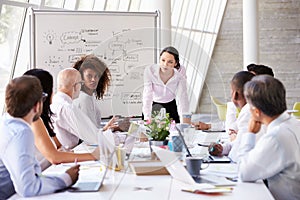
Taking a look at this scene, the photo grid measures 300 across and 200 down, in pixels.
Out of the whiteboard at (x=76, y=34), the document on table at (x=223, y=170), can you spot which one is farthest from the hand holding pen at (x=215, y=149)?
the whiteboard at (x=76, y=34)

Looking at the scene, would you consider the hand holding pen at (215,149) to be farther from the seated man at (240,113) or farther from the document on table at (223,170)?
the document on table at (223,170)

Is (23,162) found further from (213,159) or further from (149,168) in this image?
(213,159)

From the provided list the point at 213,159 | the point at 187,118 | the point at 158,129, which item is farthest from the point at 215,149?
the point at 187,118

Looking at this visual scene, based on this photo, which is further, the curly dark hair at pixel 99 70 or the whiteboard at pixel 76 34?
the whiteboard at pixel 76 34

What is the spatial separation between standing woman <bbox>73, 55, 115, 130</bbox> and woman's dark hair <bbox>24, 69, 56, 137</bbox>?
0.26 metres

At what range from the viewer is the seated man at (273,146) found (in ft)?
7.29

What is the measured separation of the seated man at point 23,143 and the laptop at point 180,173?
402 mm

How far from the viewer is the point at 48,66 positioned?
238 inches

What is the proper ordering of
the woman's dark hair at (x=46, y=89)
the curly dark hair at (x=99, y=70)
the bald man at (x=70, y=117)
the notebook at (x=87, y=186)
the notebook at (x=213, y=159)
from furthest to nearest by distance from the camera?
1. the curly dark hair at (x=99, y=70)
2. the bald man at (x=70, y=117)
3. the woman's dark hair at (x=46, y=89)
4. the notebook at (x=213, y=159)
5. the notebook at (x=87, y=186)

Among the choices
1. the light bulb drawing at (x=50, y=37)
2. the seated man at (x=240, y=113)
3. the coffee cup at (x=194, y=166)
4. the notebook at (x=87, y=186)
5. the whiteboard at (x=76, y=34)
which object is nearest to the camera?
the notebook at (x=87, y=186)

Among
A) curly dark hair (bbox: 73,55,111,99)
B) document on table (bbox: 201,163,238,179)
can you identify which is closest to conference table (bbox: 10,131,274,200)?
document on table (bbox: 201,163,238,179)

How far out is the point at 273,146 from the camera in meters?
2.21

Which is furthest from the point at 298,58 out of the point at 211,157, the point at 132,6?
the point at 211,157

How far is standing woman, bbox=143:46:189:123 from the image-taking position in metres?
3.74
